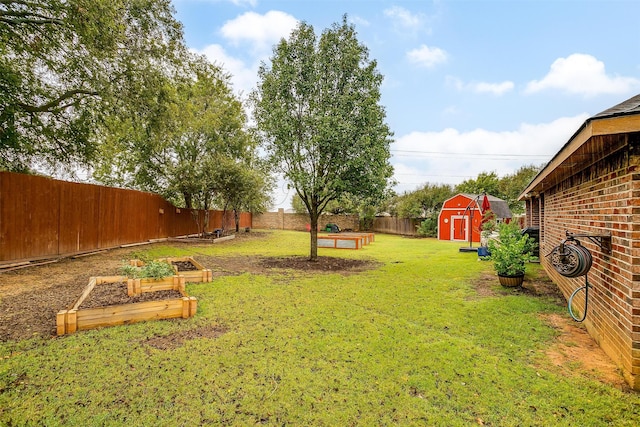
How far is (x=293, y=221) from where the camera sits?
28.3m

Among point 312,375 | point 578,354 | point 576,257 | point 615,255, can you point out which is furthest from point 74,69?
point 578,354

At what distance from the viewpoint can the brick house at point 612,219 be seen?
247cm

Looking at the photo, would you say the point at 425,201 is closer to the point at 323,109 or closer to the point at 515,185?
the point at 515,185

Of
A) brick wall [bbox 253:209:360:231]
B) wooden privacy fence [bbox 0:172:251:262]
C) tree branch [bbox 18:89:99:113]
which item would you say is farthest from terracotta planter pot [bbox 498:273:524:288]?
brick wall [bbox 253:209:360:231]

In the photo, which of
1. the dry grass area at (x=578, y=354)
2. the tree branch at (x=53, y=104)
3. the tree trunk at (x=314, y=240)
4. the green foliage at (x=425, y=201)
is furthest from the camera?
the green foliage at (x=425, y=201)

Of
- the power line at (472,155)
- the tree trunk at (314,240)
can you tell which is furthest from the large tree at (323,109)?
the power line at (472,155)

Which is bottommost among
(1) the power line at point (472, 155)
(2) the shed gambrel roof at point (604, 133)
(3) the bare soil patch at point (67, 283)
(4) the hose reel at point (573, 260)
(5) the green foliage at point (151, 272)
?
(3) the bare soil patch at point (67, 283)

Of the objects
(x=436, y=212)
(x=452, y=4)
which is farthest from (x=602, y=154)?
(x=436, y=212)

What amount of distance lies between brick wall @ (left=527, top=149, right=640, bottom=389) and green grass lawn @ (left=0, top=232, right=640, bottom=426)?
18.3 inches

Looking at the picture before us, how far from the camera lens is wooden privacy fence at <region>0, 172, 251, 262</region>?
6715 mm

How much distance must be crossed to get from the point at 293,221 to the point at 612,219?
25927mm

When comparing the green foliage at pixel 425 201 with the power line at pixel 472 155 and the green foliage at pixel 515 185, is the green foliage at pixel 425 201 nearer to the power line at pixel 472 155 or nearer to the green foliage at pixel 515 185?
the green foliage at pixel 515 185

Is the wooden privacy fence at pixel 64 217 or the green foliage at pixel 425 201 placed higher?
the green foliage at pixel 425 201

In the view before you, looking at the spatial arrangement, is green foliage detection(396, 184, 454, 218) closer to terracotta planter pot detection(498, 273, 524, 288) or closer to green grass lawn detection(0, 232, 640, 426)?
terracotta planter pot detection(498, 273, 524, 288)
